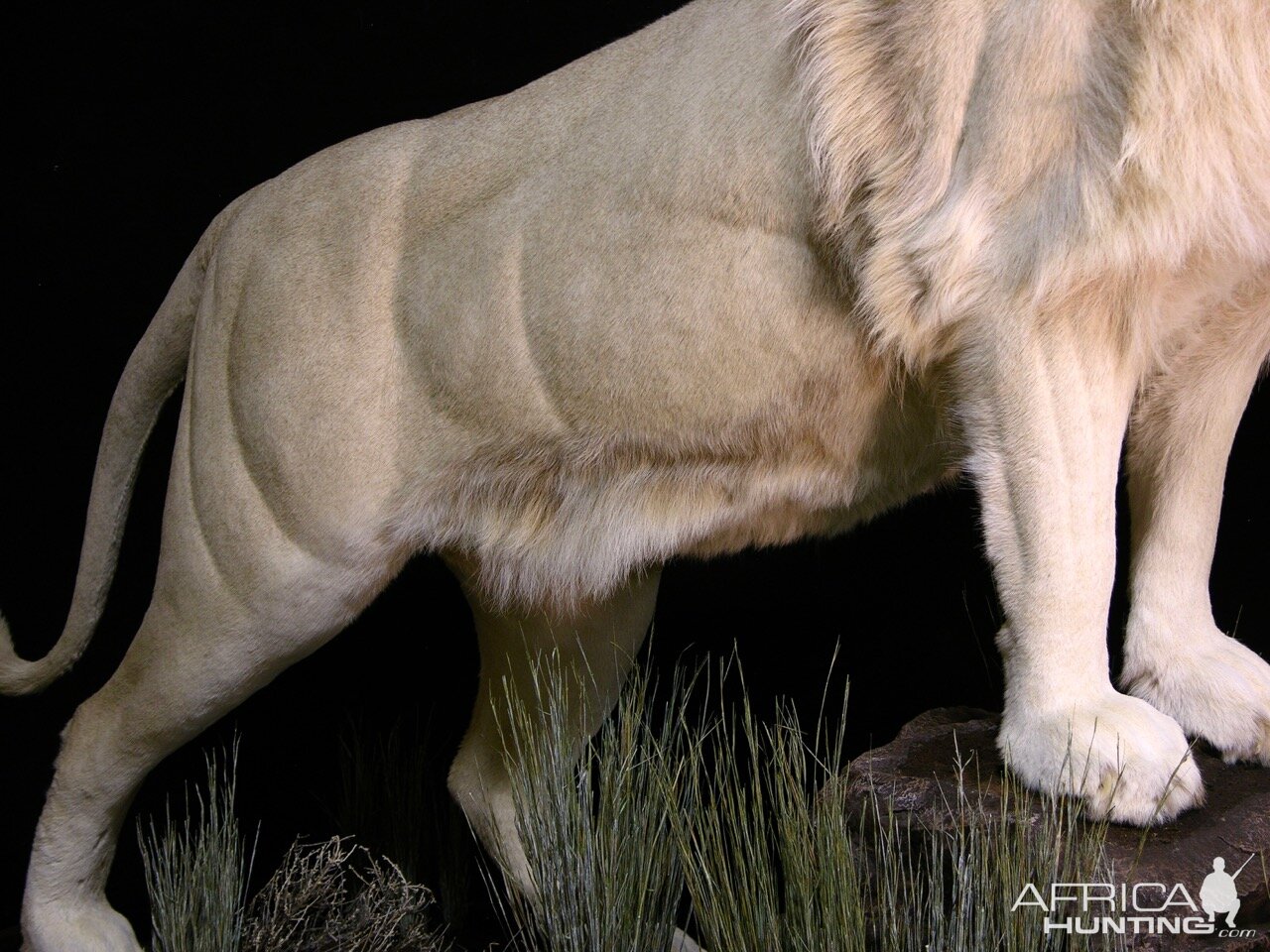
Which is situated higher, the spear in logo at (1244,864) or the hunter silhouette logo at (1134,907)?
the hunter silhouette logo at (1134,907)

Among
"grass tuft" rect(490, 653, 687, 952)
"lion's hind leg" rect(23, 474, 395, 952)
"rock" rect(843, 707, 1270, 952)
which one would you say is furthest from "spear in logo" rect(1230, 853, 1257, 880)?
"lion's hind leg" rect(23, 474, 395, 952)

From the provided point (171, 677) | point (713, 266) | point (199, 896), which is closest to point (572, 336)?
point (713, 266)

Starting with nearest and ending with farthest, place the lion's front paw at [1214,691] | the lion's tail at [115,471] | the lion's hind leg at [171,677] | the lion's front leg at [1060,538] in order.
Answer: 1. the lion's front leg at [1060,538]
2. the lion's front paw at [1214,691]
3. the lion's hind leg at [171,677]
4. the lion's tail at [115,471]

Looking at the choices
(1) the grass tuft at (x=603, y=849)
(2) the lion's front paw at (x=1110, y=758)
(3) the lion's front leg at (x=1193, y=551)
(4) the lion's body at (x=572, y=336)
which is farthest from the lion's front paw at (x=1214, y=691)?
(1) the grass tuft at (x=603, y=849)

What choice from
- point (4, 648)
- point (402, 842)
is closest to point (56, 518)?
point (4, 648)

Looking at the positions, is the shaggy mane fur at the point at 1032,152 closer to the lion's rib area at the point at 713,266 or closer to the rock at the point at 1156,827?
the lion's rib area at the point at 713,266

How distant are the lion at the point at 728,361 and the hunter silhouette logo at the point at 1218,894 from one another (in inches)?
3.5

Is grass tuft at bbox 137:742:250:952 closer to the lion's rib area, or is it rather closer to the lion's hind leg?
the lion's hind leg

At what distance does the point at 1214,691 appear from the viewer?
190cm

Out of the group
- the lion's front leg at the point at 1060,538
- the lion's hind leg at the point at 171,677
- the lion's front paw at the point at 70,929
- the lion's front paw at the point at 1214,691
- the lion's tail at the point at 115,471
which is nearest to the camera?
the lion's front leg at the point at 1060,538

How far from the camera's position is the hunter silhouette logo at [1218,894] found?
5.32 feet

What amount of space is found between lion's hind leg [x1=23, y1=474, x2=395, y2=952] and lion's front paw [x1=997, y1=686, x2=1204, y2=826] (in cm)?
104

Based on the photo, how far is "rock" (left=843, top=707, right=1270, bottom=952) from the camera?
1.62m

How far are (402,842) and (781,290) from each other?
1637 mm
